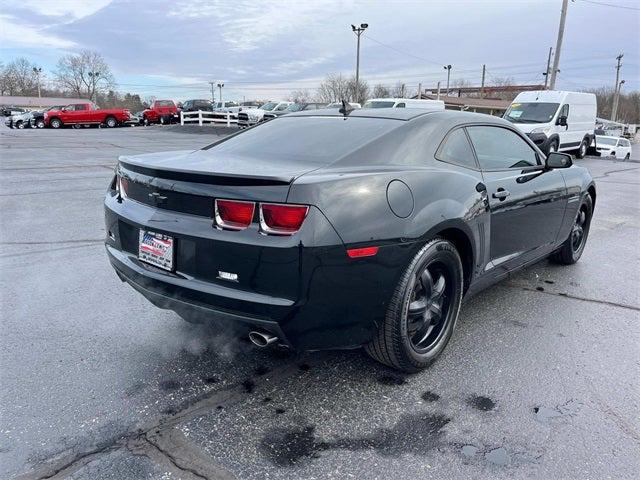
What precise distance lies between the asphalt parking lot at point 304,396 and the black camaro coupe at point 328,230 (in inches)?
14.2

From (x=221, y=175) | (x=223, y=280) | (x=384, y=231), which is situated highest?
(x=221, y=175)

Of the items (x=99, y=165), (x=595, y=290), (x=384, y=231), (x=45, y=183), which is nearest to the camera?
(x=384, y=231)

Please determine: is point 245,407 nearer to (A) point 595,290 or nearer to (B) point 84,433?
(B) point 84,433

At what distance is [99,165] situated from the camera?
1261cm

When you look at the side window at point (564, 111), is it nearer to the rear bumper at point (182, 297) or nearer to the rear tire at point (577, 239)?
the rear tire at point (577, 239)

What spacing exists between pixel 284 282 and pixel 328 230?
1.05ft

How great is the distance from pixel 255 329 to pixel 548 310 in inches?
103

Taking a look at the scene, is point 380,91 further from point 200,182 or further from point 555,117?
point 200,182

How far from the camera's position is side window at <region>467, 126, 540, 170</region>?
3686mm

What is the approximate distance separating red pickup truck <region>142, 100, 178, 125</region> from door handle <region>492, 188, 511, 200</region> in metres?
37.4

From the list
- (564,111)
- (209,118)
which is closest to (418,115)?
(564,111)

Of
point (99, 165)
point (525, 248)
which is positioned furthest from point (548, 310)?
point (99, 165)

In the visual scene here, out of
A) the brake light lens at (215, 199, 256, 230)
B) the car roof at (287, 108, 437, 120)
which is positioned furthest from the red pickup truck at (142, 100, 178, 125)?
the brake light lens at (215, 199, 256, 230)

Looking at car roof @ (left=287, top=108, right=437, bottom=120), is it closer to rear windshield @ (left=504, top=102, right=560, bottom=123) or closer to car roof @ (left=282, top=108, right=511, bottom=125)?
car roof @ (left=282, top=108, right=511, bottom=125)
